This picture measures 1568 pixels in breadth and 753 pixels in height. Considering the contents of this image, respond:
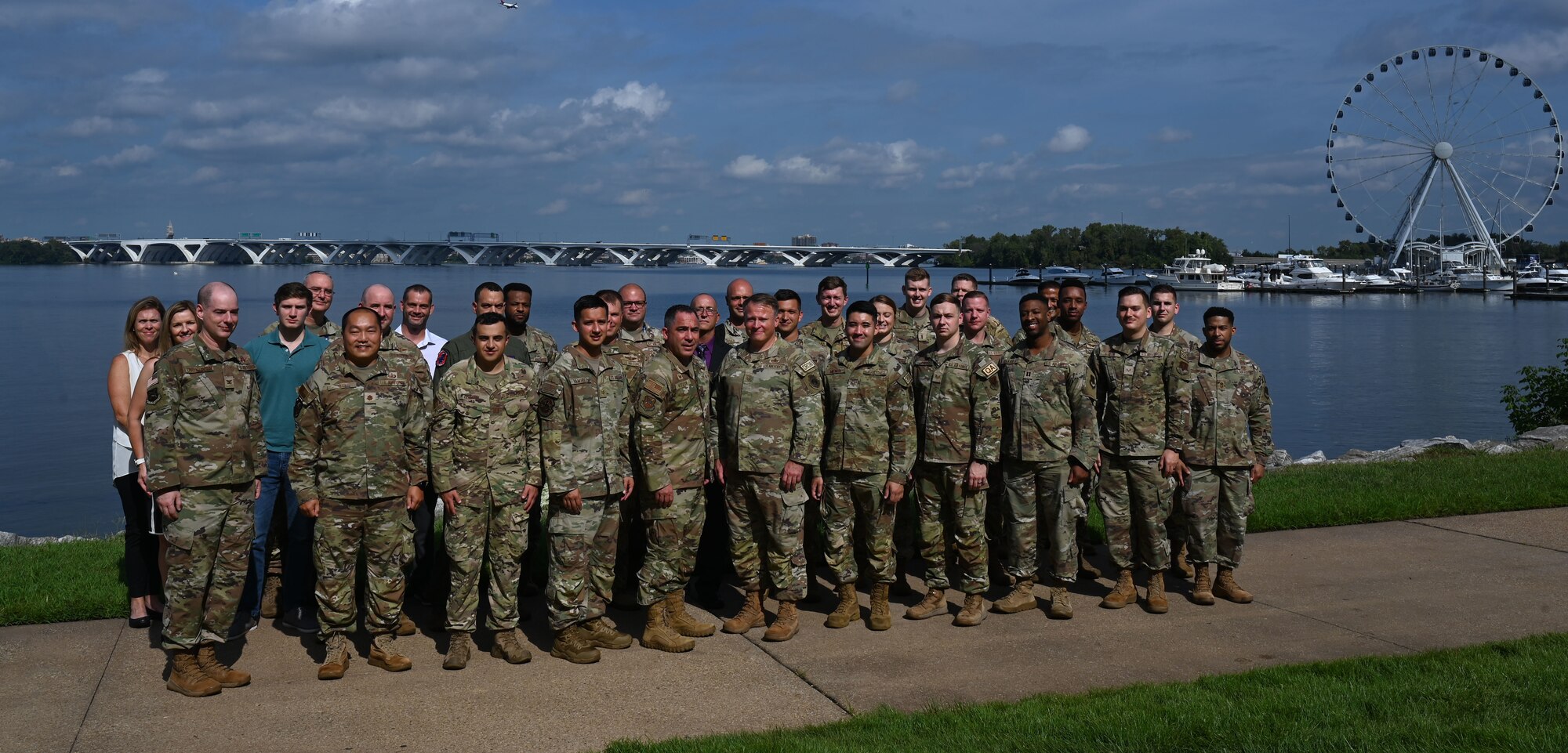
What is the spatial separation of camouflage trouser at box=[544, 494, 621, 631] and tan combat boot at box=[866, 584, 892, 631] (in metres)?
1.54

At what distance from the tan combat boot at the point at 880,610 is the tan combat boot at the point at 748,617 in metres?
0.64

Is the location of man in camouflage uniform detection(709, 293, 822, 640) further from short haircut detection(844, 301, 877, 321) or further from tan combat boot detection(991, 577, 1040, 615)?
tan combat boot detection(991, 577, 1040, 615)

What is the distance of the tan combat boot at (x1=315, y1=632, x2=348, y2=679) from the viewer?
6.01m

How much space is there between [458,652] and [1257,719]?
151 inches

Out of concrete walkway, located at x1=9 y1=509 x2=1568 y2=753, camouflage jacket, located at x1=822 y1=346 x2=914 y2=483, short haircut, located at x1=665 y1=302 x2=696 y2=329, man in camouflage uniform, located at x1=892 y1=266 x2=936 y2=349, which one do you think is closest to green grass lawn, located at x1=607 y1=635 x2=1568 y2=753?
concrete walkway, located at x1=9 y1=509 x2=1568 y2=753

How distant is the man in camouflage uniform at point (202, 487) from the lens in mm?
5773

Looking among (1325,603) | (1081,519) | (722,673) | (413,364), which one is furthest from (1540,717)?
(413,364)

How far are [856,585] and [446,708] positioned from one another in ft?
10.3

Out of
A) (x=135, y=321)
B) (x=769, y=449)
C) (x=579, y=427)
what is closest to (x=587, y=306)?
(x=579, y=427)

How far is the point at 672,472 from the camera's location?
22.0 feet

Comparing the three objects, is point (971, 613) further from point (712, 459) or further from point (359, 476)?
point (359, 476)

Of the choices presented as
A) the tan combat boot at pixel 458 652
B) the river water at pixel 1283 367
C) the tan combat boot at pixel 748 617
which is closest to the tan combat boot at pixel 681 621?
the tan combat boot at pixel 748 617

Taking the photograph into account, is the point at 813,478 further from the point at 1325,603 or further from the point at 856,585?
the point at 1325,603

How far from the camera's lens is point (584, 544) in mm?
6441
